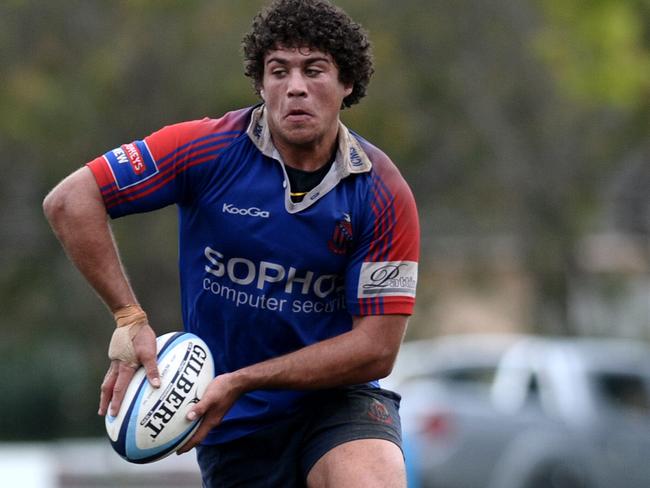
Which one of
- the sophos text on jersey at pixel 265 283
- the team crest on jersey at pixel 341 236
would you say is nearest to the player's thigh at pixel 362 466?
the sophos text on jersey at pixel 265 283

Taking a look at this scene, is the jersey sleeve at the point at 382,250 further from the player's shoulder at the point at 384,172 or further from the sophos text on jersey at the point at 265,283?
the sophos text on jersey at the point at 265,283

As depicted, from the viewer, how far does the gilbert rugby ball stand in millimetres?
5590

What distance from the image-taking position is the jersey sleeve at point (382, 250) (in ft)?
19.4

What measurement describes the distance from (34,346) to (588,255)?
9.75 meters

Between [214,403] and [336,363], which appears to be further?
[336,363]

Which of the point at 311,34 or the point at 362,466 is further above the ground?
the point at 311,34

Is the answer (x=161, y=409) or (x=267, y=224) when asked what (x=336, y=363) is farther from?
(x=161, y=409)

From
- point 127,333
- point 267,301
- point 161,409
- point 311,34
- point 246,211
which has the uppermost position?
point 311,34

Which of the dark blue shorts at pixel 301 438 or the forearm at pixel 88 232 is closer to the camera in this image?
the forearm at pixel 88 232

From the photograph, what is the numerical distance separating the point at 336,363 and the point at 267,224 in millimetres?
624

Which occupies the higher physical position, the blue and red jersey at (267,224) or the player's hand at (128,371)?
the blue and red jersey at (267,224)

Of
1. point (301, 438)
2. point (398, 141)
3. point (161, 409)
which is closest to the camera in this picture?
point (161, 409)

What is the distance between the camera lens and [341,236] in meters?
5.92

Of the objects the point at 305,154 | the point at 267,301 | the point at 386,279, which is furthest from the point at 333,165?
the point at 267,301
